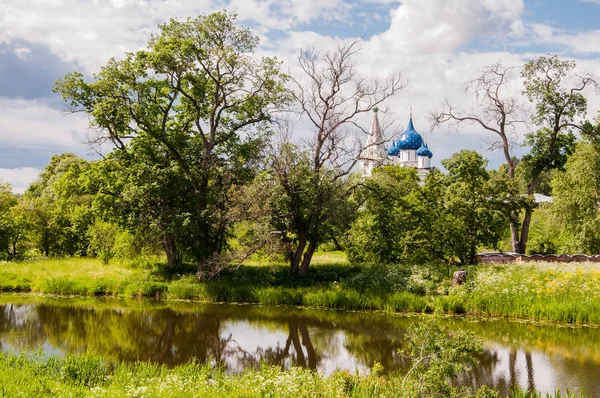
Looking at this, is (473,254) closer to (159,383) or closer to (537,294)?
(537,294)

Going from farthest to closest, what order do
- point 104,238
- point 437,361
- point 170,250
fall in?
point 104,238 → point 170,250 → point 437,361

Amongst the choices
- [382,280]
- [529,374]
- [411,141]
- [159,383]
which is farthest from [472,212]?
[411,141]

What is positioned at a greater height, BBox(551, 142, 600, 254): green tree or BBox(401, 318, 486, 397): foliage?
BBox(551, 142, 600, 254): green tree

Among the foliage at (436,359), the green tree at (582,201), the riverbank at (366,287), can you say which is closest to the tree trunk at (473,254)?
the riverbank at (366,287)

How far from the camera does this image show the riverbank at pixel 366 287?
2005 centimetres

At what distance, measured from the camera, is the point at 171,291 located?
25422 millimetres

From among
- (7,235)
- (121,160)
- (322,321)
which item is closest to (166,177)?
(121,160)

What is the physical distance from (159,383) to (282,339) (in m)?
7.66

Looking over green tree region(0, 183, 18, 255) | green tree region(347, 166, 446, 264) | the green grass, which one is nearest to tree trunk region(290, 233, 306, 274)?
green tree region(347, 166, 446, 264)

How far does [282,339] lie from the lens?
696 inches

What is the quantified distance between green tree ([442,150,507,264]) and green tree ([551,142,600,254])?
1215cm

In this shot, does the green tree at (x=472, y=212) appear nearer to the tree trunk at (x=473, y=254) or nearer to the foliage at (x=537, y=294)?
the tree trunk at (x=473, y=254)

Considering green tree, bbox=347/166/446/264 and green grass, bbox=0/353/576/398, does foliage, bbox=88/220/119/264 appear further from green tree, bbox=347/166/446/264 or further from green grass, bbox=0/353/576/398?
green grass, bbox=0/353/576/398

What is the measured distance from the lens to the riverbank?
20047 mm
